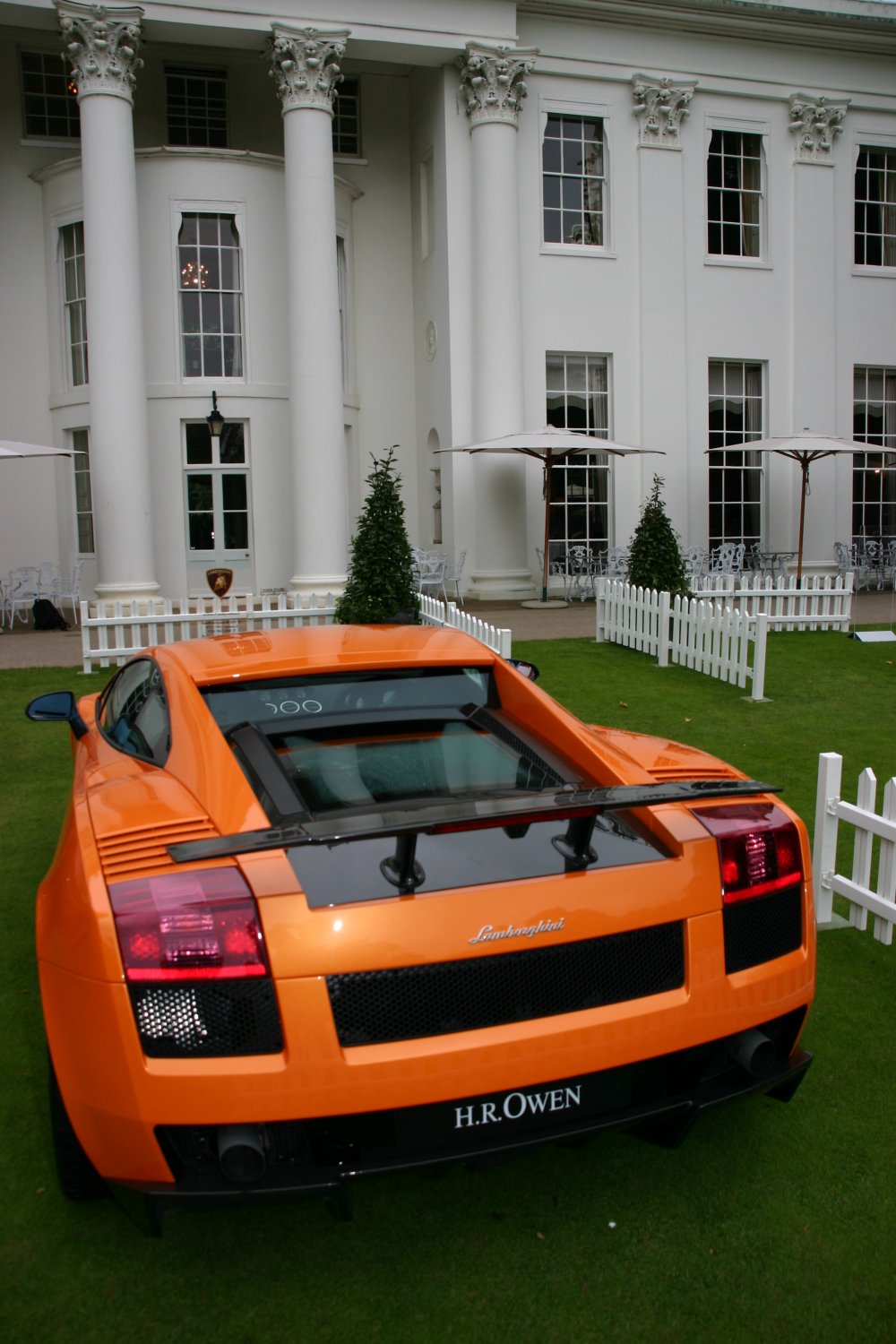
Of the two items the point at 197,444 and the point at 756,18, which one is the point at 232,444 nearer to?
the point at 197,444

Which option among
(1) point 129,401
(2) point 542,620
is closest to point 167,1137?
(2) point 542,620

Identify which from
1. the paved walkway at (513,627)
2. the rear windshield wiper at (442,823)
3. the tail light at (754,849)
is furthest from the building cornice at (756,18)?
the rear windshield wiper at (442,823)

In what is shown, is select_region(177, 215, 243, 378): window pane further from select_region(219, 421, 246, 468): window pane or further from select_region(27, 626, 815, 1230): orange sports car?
select_region(27, 626, 815, 1230): orange sports car

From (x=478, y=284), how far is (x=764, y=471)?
708 centimetres

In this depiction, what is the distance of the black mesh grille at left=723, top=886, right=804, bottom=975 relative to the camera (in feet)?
9.11

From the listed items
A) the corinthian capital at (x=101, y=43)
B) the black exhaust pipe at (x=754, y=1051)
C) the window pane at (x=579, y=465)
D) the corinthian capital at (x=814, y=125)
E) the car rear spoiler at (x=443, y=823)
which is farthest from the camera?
the corinthian capital at (x=814, y=125)

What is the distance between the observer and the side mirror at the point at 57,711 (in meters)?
4.56

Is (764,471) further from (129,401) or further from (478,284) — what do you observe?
(129,401)

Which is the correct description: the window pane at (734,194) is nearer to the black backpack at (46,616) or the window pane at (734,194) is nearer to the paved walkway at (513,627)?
the paved walkway at (513,627)

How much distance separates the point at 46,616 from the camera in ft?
57.3

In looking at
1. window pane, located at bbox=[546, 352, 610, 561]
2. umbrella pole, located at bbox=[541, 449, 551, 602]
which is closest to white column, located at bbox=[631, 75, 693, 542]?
window pane, located at bbox=[546, 352, 610, 561]

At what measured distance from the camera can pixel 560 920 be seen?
8.36 ft

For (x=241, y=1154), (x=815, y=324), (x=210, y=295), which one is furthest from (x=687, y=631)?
(x=815, y=324)

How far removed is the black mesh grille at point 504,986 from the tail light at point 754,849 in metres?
0.24
